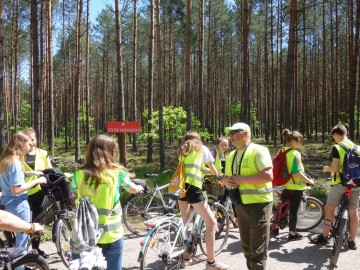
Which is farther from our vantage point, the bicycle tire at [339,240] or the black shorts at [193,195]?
the bicycle tire at [339,240]

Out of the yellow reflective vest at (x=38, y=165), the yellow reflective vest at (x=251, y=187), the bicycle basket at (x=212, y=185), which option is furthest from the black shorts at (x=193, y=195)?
the bicycle basket at (x=212, y=185)

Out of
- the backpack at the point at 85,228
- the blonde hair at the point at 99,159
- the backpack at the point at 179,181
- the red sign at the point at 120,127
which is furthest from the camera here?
the red sign at the point at 120,127

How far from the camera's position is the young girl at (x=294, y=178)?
606 centimetres

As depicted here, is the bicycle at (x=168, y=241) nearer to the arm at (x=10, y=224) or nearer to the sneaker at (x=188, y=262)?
the sneaker at (x=188, y=262)

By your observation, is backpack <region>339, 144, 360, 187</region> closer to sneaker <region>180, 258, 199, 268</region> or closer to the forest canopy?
sneaker <region>180, 258, 199, 268</region>

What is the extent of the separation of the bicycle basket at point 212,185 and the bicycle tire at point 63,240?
3364 millimetres

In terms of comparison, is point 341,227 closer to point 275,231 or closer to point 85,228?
point 275,231

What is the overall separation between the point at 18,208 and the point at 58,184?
0.77 metres

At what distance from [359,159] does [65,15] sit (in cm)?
2931

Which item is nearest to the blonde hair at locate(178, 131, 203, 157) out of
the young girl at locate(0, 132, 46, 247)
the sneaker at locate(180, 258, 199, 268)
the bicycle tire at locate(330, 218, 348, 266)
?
the sneaker at locate(180, 258, 199, 268)

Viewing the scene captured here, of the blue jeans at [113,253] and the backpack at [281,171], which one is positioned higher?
the backpack at [281,171]

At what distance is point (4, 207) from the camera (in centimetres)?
457

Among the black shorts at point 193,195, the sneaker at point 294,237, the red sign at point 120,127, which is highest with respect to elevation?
the red sign at point 120,127

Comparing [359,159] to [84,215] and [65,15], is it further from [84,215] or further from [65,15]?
[65,15]
